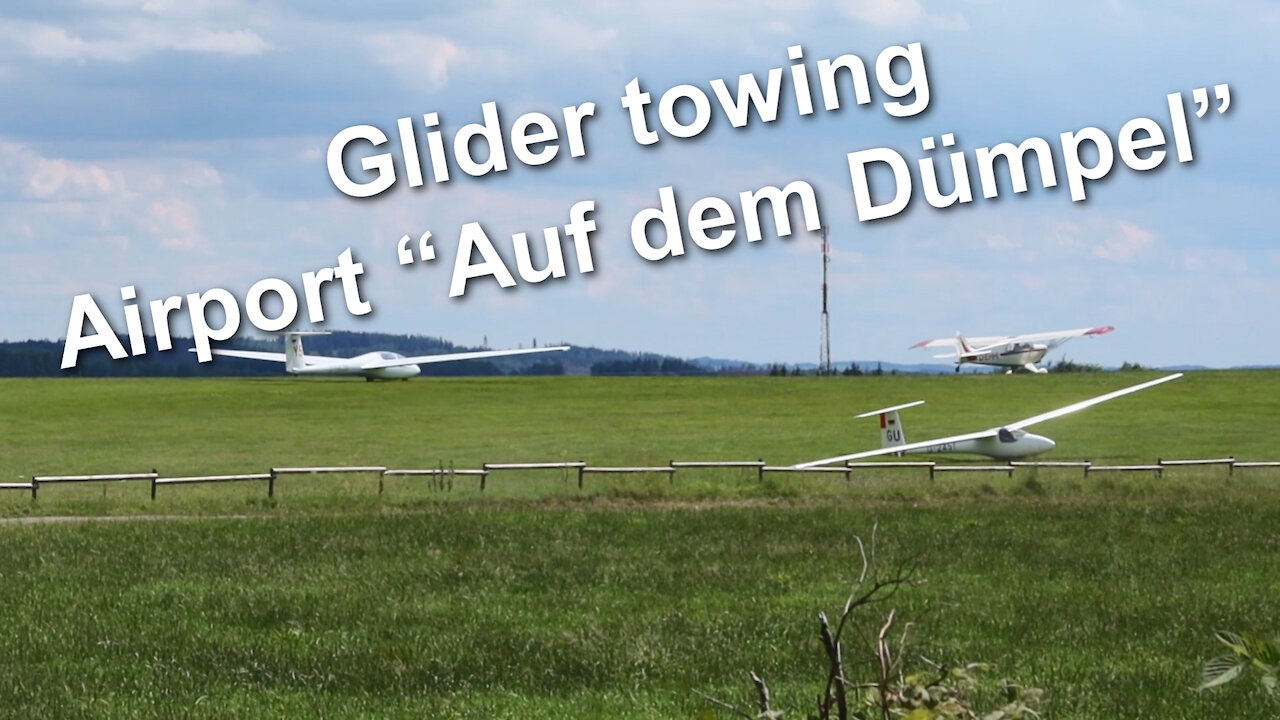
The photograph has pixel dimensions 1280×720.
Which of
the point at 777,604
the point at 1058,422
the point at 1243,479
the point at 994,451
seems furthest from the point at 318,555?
the point at 1058,422

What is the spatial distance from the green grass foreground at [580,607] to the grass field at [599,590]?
56 mm

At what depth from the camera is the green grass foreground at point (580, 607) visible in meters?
12.7

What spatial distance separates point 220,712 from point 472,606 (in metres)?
5.66

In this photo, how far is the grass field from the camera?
12.9 meters

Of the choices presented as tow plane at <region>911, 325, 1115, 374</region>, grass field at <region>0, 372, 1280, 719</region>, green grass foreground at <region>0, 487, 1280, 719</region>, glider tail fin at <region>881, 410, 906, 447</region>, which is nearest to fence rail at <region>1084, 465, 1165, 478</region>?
grass field at <region>0, 372, 1280, 719</region>

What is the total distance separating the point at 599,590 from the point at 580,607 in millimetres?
1247

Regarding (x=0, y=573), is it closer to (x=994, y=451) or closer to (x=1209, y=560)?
(x=1209, y=560)

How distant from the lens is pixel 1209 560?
21609 millimetres

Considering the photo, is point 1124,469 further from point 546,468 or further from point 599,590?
point 599,590

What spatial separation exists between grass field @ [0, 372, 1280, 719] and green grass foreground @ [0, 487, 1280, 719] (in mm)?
56

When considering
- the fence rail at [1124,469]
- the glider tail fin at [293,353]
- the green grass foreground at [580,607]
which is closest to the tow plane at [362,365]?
the glider tail fin at [293,353]

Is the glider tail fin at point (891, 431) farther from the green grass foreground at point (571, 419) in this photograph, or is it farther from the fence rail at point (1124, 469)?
the fence rail at point (1124, 469)

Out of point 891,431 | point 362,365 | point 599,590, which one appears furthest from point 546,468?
point 362,365

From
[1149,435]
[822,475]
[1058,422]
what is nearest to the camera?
[822,475]
